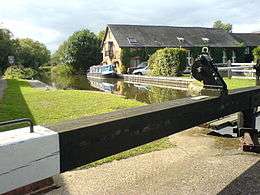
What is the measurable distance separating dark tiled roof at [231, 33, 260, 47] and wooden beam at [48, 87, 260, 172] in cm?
5772

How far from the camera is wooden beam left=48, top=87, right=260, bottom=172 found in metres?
2.67

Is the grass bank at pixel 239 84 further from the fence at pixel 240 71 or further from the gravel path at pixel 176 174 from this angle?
the gravel path at pixel 176 174

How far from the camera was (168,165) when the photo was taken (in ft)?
16.8

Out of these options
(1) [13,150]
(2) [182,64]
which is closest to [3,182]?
(1) [13,150]

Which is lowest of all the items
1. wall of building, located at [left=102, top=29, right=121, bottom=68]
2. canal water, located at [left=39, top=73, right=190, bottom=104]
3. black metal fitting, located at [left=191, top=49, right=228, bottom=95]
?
canal water, located at [left=39, top=73, right=190, bottom=104]

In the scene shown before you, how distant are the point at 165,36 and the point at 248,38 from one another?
16.7 m

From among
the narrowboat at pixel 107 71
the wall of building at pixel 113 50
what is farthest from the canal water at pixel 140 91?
the wall of building at pixel 113 50

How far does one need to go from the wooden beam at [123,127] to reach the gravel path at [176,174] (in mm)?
769

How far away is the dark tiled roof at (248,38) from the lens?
59194mm

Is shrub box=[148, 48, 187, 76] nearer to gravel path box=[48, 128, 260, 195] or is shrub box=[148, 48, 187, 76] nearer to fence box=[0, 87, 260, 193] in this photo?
gravel path box=[48, 128, 260, 195]

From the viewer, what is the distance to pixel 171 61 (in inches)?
1385

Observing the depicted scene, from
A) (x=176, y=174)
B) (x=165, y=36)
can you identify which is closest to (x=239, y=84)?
(x=176, y=174)

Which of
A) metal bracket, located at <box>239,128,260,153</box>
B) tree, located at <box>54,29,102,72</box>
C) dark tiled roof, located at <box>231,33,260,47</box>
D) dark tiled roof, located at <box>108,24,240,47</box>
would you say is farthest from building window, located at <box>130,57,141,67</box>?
metal bracket, located at <box>239,128,260,153</box>

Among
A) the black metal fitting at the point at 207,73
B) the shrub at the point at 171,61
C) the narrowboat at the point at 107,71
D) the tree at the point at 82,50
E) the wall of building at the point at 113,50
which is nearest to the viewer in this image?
the black metal fitting at the point at 207,73
